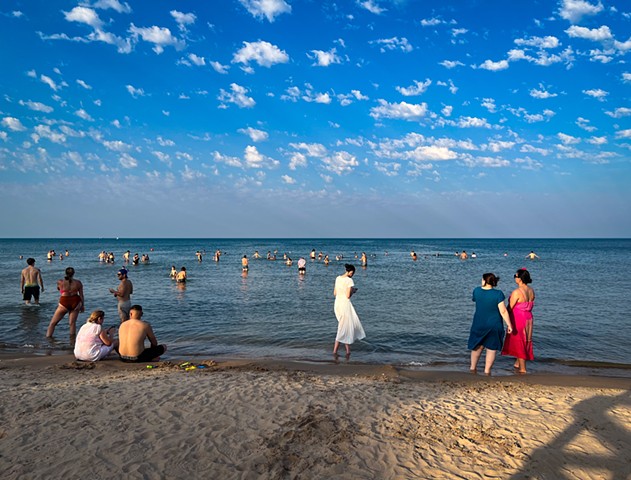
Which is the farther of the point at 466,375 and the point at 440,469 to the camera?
the point at 466,375

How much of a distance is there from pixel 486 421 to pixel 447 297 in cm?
1561

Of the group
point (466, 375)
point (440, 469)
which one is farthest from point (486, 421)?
point (466, 375)

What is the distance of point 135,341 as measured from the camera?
8.48 metres

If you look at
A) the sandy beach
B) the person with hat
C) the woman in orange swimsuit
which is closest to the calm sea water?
the woman in orange swimsuit

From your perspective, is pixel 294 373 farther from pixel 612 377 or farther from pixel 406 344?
pixel 612 377

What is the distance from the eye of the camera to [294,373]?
7852mm

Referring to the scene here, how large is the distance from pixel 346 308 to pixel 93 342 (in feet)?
18.2

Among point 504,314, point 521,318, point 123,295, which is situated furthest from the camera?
point 123,295

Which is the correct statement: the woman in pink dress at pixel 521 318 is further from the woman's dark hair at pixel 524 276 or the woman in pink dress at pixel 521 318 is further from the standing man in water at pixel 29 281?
the standing man in water at pixel 29 281

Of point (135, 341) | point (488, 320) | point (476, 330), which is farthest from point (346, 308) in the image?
point (135, 341)

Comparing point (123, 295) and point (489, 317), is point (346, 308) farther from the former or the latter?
point (123, 295)

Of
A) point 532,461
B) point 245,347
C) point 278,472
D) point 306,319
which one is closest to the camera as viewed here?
point 278,472

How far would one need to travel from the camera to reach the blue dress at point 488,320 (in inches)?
291

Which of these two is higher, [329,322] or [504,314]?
[504,314]
